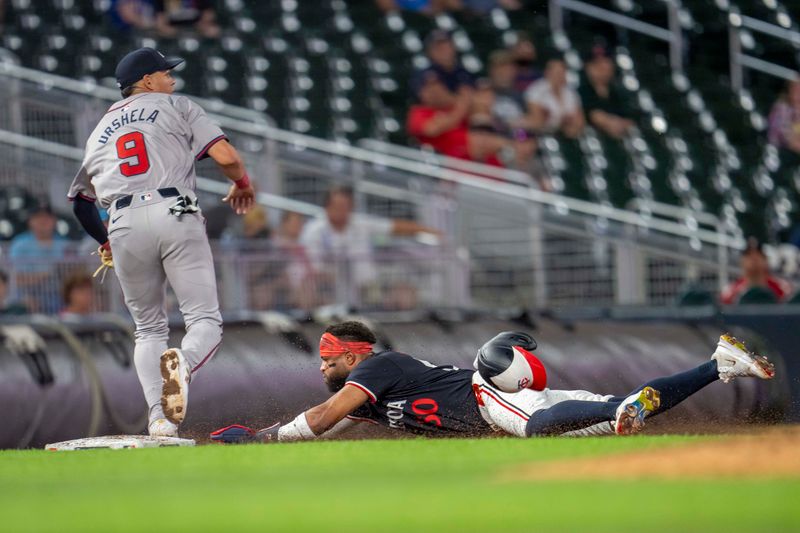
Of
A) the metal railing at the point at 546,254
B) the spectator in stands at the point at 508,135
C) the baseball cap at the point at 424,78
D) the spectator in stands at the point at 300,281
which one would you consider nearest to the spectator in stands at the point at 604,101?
the spectator in stands at the point at 508,135

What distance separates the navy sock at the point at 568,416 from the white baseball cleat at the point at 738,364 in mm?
537

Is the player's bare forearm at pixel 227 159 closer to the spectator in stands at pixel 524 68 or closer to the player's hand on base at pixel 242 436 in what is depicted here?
the player's hand on base at pixel 242 436

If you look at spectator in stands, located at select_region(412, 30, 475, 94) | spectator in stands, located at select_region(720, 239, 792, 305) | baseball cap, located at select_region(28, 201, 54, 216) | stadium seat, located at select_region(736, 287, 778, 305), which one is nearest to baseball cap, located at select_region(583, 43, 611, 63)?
spectator in stands, located at select_region(412, 30, 475, 94)

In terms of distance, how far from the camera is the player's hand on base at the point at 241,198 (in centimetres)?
689

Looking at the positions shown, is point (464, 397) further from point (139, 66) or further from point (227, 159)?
point (139, 66)

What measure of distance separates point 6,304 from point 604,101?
7.09m

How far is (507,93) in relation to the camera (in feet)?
46.7

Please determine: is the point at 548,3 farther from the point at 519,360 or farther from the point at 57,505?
the point at 57,505

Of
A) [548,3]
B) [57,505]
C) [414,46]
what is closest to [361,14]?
[414,46]

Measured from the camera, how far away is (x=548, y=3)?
54.1 ft

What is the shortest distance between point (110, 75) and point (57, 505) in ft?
34.9

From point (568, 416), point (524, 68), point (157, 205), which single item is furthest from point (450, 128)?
point (568, 416)

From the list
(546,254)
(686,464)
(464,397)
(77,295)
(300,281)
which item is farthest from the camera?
(546,254)

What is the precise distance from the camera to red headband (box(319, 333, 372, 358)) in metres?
7.07
